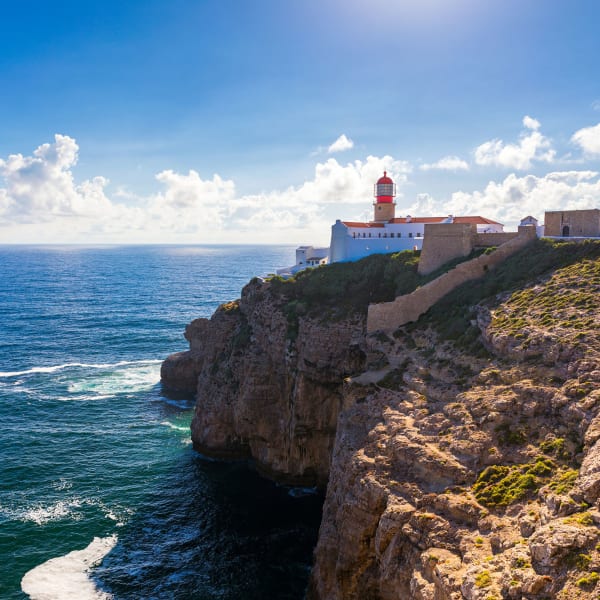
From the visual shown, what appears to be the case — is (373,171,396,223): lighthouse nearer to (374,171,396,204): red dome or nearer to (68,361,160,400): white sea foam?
(374,171,396,204): red dome

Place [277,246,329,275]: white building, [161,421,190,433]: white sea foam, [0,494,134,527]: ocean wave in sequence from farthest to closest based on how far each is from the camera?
[277,246,329,275]: white building < [161,421,190,433]: white sea foam < [0,494,134,527]: ocean wave

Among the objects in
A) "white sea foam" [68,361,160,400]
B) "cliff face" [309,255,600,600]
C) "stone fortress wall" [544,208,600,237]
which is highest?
"stone fortress wall" [544,208,600,237]

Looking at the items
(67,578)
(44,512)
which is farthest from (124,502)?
(67,578)

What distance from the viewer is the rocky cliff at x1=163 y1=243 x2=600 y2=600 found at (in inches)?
725

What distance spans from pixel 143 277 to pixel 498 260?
173353 millimetres

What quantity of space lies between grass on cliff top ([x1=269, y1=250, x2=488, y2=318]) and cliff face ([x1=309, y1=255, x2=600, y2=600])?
1491 cm

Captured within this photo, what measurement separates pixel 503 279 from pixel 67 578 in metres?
38.1

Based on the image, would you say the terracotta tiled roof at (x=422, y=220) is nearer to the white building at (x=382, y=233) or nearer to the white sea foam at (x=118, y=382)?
the white building at (x=382, y=233)

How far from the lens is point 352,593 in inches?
1065

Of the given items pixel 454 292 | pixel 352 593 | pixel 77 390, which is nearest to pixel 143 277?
pixel 77 390

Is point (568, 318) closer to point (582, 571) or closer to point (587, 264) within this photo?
point (587, 264)

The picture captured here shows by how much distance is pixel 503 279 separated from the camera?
4003 centimetres

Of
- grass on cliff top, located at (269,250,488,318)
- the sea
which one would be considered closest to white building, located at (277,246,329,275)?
grass on cliff top, located at (269,250,488,318)

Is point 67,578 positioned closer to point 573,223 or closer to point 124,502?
point 124,502
